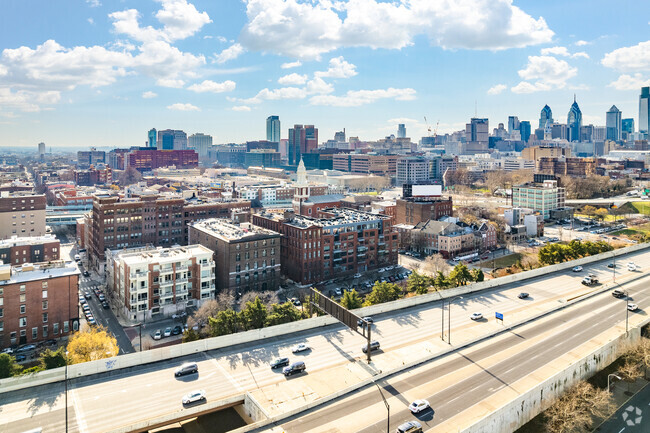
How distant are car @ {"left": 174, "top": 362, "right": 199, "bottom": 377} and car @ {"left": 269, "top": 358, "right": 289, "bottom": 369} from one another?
281 inches

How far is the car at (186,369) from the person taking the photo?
44.1 m

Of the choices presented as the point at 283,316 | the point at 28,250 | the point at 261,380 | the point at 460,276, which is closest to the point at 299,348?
the point at 261,380

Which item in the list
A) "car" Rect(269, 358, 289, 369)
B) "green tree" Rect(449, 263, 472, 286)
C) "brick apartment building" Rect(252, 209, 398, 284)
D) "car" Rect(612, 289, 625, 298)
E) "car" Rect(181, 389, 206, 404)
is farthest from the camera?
"brick apartment building" Rect(252, 209, 398, 284)

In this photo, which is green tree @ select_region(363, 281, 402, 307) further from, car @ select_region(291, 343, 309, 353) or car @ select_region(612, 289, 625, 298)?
car @ select_region(612, 289, 625, 298)

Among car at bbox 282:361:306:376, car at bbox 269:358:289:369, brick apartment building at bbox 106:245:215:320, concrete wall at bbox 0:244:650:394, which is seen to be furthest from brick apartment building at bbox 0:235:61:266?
car at bbox 282:361:306:376

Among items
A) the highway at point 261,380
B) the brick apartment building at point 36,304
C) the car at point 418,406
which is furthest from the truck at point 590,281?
the brick apartment building at point 36,304

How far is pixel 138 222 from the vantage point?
109 metres

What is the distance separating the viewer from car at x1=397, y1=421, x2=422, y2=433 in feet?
110

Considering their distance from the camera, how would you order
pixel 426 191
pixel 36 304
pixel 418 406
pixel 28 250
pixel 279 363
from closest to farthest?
pixel 418 406, pixel 279 363, pixel 36 304, pixel 28 250, pixel 426 191

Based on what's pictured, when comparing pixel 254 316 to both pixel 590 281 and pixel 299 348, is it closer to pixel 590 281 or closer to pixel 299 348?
pixel 299 348

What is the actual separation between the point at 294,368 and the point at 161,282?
38.9 m

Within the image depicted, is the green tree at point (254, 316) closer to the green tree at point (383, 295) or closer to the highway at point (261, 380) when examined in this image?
the highway at point (261, 380)

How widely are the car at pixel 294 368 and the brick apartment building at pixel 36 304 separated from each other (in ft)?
135

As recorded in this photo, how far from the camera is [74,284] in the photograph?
Answer: 7012 centimetres
